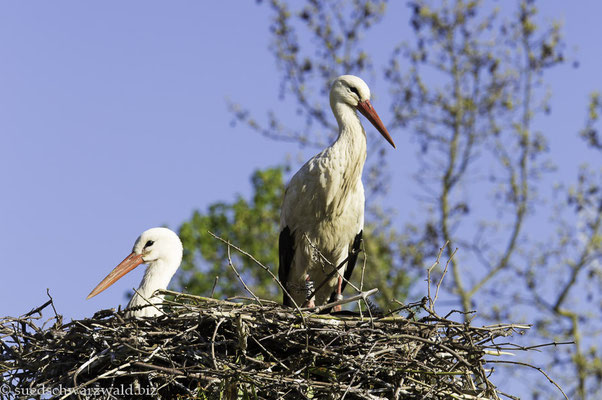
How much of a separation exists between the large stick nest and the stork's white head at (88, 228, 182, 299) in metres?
1.33

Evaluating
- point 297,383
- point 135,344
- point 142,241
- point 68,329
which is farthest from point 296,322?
point 142,241

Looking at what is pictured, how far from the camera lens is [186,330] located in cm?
340

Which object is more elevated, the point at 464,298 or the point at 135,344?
the point at 464,298

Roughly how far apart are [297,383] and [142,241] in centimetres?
205

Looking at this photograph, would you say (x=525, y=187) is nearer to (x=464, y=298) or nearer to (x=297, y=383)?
(x=464, y=298)

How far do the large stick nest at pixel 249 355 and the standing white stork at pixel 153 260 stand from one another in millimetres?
1215

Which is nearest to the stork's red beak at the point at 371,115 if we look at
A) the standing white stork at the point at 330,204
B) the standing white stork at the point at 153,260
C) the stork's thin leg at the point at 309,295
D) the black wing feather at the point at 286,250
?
the standing white stork at the point at 330,204

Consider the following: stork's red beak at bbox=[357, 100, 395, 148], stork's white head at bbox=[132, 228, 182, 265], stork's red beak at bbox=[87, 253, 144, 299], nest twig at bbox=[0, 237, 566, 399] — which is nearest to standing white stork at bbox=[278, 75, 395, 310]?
stork's red beak at bbox=[357, 100, 395, 148]

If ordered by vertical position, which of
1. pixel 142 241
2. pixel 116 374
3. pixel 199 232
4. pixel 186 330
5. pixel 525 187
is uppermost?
pixel 525 187

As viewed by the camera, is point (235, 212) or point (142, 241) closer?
point (142, 241)

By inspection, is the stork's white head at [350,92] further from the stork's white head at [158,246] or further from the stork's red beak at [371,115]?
the stork's white head at [158,246]

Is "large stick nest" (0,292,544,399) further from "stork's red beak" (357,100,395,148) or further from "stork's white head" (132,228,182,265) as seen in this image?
"stork's red beak" (357,100,395,148)

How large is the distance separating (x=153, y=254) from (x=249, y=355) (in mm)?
1609

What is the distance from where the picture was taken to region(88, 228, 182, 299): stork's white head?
4.95 metres
